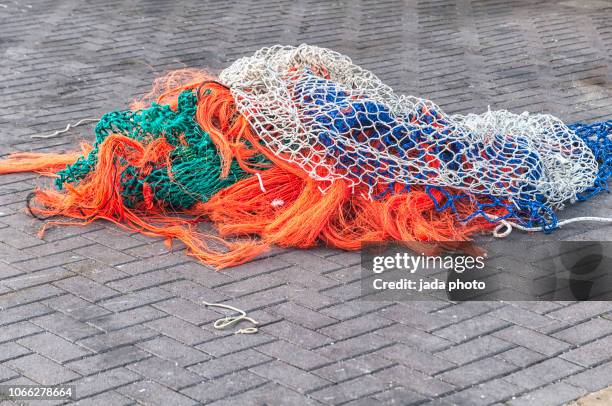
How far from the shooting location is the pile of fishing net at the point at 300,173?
5.32 metres

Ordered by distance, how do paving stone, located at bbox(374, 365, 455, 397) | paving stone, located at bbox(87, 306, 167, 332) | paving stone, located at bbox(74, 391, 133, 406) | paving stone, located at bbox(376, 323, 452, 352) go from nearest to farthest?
paving stone, located at bbox(74, 391, 133, 406)
paving stone, located at bbox(374, 365, 455, 397)
paving stone, located at bbox(376, 323, 452, 352)
paving stone, located at bbox(87, 306, 167, 332)

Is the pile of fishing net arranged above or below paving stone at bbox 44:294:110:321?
above

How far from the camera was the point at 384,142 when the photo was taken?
5461 mm

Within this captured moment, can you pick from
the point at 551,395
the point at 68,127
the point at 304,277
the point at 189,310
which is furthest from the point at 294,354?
the point at 68,127

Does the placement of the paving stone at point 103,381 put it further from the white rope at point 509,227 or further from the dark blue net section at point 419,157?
the white rope at point 509,227

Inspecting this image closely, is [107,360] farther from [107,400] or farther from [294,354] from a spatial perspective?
[294,354]

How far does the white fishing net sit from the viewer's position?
5.37 metres

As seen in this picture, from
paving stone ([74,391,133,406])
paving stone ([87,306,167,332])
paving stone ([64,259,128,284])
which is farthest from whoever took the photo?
paving stone ([64,259,128,284])

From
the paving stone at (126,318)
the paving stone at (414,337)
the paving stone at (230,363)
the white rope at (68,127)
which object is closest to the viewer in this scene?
the paving stone at (230,363)

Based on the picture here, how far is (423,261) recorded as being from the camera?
509cm

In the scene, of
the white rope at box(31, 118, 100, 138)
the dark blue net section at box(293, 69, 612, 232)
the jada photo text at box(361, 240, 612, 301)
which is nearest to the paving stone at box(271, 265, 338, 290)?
the jada photo text at box(361, 240, 612, 301)

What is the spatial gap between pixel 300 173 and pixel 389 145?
52cm

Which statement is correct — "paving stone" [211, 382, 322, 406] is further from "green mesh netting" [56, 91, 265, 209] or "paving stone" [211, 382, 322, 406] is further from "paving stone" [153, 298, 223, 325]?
"green mesh netting" [56, 91, 265, 209]

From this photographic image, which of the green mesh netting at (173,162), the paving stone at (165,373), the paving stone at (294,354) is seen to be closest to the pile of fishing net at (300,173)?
the green mesh netting at (173,162)
